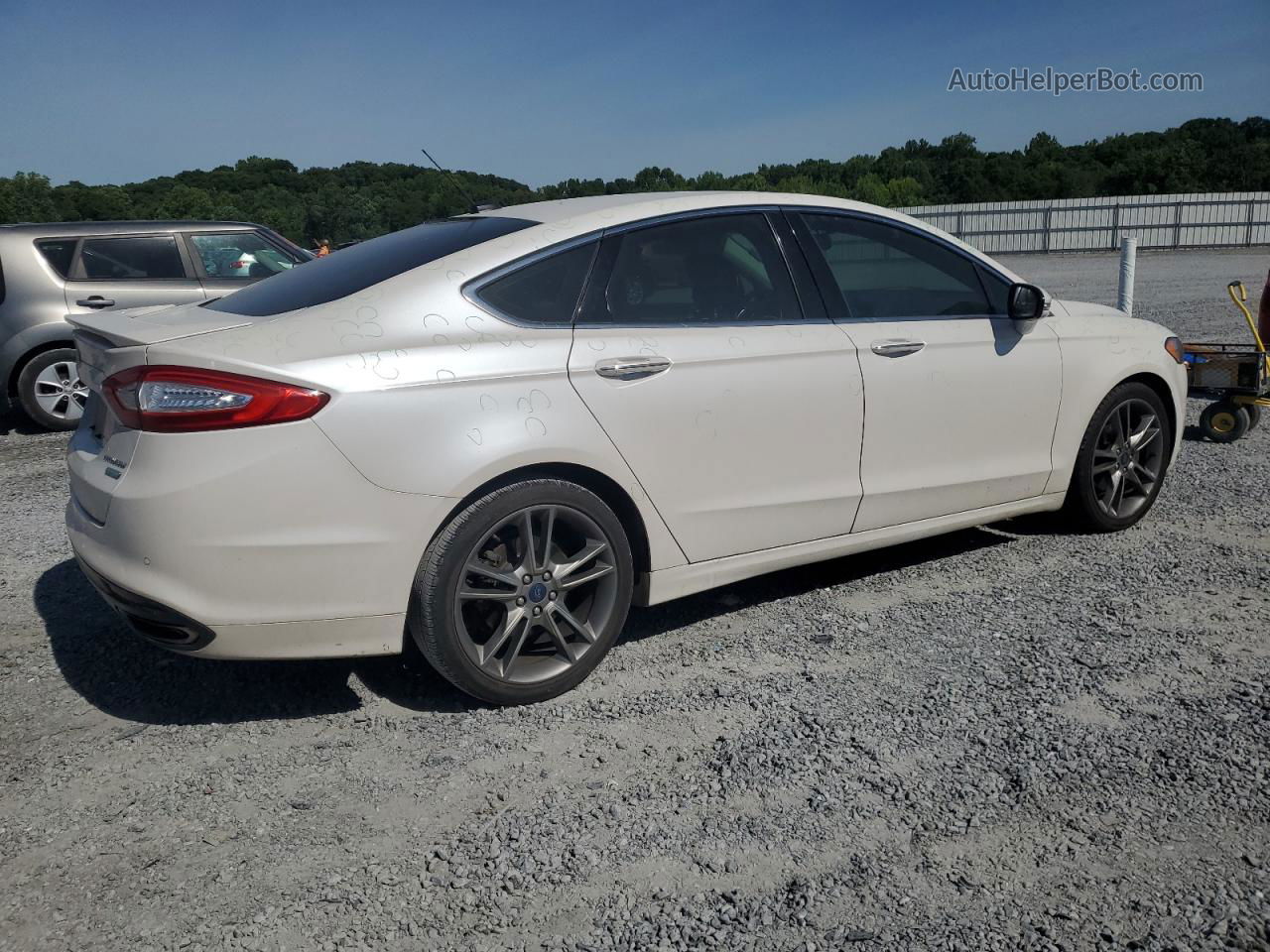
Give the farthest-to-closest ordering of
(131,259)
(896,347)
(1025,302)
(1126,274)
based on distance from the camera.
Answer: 1. (1126,274)
2. (131,259)
3. (1025,302)
4. (896,347)

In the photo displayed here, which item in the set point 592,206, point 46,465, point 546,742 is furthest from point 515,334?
point 46,465

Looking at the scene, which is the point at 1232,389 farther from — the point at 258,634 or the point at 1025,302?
the point at 258,634

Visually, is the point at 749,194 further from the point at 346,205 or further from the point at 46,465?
the point at 346,205

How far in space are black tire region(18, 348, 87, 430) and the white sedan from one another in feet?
19.8

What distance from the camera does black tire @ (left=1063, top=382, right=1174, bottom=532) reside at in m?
5.21

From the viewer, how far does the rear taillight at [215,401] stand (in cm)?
314

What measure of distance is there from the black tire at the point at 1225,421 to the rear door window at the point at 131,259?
27.6 ft

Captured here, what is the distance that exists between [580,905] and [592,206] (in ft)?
8.27

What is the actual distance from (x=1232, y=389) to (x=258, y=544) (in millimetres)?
6910

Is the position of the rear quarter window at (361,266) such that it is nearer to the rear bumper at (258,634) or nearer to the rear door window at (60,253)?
the rear bumper at (258,634)

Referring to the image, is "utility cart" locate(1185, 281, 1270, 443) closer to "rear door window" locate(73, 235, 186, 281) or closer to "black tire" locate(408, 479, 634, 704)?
"black tire" locate(408, 479, 634, 704)

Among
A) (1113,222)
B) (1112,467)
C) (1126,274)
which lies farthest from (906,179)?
(1112,467)

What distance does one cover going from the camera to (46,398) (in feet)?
30.6

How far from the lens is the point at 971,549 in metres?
5.31
